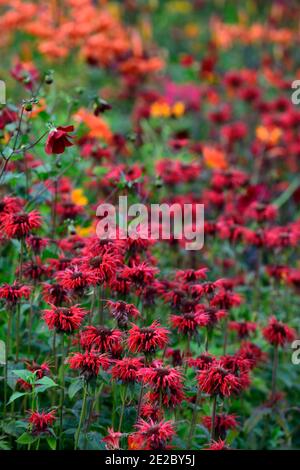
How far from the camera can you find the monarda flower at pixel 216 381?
190 cm

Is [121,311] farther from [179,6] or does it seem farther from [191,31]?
[179,6]

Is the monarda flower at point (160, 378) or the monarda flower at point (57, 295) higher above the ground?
the monarda flower at point (57, 295)

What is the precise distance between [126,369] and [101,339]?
10 centimetres

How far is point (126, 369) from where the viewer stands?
1.92 meters

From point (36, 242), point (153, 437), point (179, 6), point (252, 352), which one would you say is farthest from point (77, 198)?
point (179, 6)

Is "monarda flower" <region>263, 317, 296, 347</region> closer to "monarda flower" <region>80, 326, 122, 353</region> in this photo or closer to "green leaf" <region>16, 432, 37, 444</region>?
"monarda flower" <region>80, 326, 122, 353</region>

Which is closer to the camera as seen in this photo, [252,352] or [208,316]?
[208,316]

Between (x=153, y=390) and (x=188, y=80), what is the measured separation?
519 centimetres

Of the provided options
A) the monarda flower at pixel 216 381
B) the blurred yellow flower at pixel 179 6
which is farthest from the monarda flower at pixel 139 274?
the blurred yellow flower at pixel 179 6

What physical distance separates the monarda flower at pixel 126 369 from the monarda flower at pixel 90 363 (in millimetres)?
30

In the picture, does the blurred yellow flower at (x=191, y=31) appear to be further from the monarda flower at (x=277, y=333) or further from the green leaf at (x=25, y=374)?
the green leaf at (x=25, y=374)

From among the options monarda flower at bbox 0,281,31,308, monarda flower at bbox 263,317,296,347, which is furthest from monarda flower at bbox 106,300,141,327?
monarda flower at bbox 263,317,296,347

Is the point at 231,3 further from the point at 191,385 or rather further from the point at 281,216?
the point at 191,385

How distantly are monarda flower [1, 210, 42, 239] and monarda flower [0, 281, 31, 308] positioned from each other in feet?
0.47
